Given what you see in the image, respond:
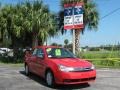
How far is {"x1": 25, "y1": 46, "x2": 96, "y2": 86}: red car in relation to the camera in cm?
1196

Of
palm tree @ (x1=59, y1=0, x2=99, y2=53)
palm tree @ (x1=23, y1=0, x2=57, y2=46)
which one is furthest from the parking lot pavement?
palm tree @ (x1=59, y1=0, x2=99, y2=53)

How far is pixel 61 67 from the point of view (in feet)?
39.7

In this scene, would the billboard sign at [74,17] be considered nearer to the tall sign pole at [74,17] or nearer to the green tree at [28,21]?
the tall sign pole at [74,17]

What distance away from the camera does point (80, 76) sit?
11977mm

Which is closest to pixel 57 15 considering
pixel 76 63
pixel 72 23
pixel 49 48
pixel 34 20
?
pixel 34 20

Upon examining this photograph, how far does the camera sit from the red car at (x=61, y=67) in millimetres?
11961

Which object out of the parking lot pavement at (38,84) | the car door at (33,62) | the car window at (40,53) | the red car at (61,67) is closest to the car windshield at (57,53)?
the red car at (61,67)

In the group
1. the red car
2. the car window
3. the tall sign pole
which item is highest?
the tall sign pole

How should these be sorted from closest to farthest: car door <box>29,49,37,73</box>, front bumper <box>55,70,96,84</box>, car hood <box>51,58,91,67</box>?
1. front bumper <box>55,70,96,84</box>
2. car hood <box>51,58,91,67</box>
3. car door <box>29,49,37,73</box>

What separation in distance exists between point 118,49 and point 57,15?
28.8 feet

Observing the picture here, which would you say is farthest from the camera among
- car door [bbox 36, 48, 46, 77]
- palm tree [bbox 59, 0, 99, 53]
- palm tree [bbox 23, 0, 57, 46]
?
palm tree [bbox 59, 0, 99, 53]

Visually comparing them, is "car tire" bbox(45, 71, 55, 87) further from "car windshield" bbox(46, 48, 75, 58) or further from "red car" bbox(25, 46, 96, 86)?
"car windshield" bbox(46, 48, 75, 58)

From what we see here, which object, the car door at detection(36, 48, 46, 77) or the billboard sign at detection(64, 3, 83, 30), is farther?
the billboard sign at detection(64, 3, 83, 30)

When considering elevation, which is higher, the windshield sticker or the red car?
the windshield sticker
